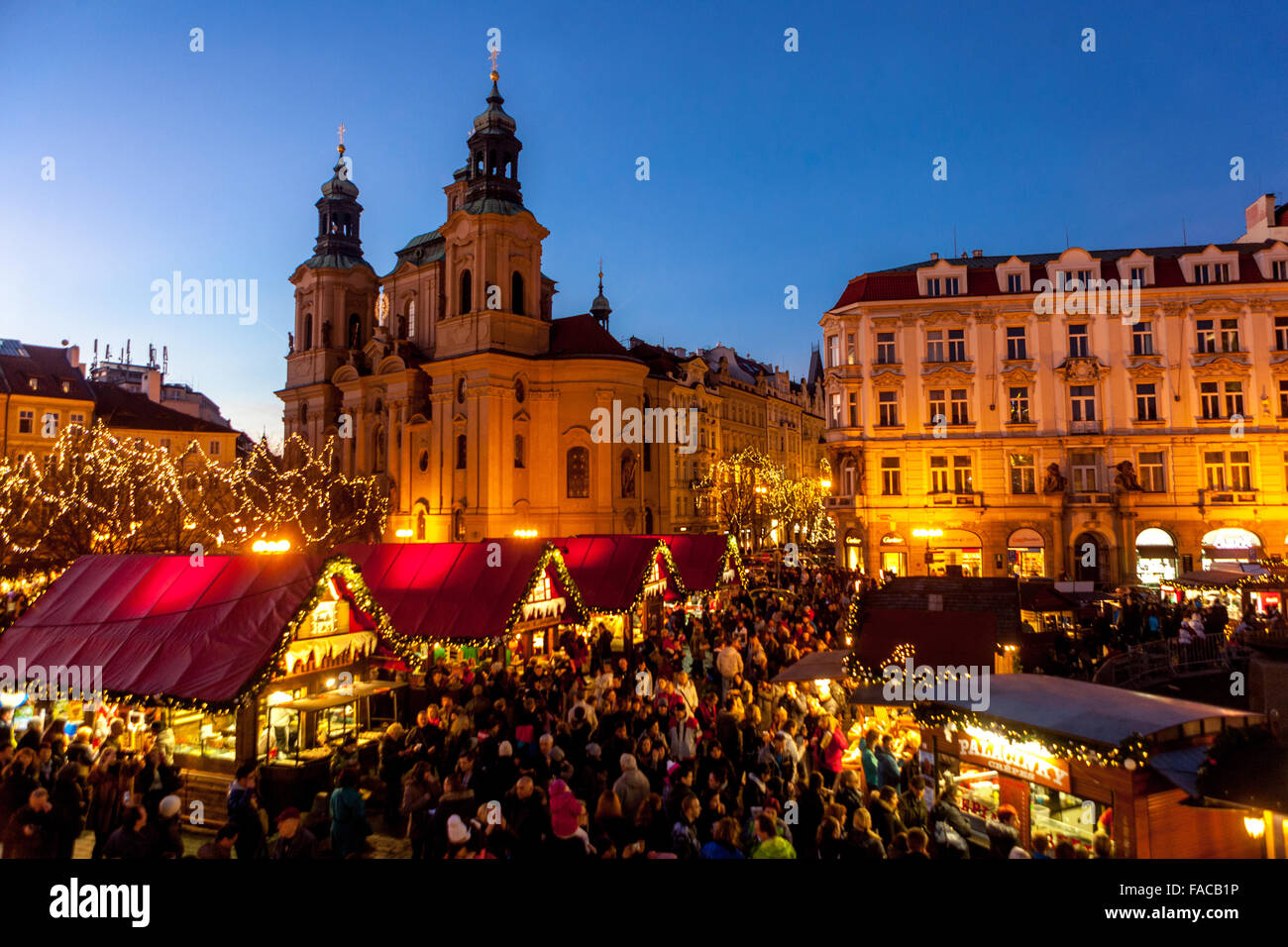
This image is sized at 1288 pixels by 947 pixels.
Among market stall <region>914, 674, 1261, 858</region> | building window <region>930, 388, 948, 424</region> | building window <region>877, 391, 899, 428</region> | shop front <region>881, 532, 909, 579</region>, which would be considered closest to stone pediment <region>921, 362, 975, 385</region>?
building window <region>930, 388, 948, 424</region>

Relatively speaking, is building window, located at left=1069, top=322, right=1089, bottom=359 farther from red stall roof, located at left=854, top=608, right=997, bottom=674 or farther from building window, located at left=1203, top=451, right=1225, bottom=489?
red stall roof, located at left=854, top=608, right=997, bottom=674

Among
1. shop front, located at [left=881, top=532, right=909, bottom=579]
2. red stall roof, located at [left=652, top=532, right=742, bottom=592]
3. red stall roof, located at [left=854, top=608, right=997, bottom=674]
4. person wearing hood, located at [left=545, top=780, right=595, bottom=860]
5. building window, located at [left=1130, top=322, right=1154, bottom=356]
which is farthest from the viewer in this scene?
shop front, located at [left=881, top=532, right=909, bottom=579]

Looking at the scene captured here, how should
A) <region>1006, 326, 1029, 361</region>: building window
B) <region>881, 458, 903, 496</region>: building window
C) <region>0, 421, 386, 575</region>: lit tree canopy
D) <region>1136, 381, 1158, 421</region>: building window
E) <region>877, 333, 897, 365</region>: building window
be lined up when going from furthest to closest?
<region>877, 333, 897, 365</region>: building window → <region>881, 458, 903, 496</region>: building window → <region>1006, 326, 1029, 361</region>: building window → <region>1136, 381, 1158, 421</region>: building window → <region>0, 421, 386, 575</region>: lit tree canopy

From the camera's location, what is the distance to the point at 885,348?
3725 centimetres

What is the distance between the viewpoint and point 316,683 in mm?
12656

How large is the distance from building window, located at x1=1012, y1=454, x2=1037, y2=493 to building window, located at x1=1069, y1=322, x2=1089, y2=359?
18.0 ft

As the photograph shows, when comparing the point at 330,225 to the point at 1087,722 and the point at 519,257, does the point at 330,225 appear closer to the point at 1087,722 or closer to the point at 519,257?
the point at 519,257

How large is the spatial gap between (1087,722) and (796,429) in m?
82.5

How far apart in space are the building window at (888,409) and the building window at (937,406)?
1687mm

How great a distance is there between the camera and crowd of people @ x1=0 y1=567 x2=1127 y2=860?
24.3ft

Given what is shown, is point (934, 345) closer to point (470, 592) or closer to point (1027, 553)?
point (1027, 553)

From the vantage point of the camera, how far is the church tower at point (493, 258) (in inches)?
1820

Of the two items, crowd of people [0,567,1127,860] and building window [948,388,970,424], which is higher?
building window [948,388,970,424]

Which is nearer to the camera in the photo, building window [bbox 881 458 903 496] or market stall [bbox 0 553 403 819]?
market stall [bbox 0 553 403 819]
